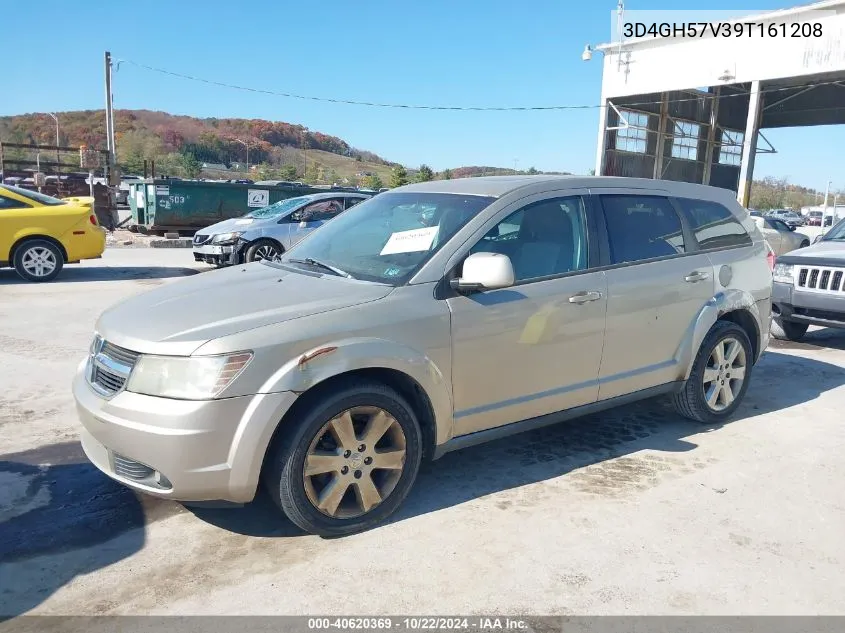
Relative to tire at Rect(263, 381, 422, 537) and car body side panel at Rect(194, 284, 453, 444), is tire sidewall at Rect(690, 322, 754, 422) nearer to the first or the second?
car body side panel at Rect(194, 284, 453, 444)

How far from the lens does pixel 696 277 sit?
15.4 ft

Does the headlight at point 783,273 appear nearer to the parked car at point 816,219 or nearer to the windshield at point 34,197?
the windshield at point 34,197

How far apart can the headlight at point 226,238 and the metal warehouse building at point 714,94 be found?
17.3 metres

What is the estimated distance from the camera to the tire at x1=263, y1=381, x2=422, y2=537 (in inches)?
124

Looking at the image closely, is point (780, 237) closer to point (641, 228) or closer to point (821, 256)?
point (821, 256)

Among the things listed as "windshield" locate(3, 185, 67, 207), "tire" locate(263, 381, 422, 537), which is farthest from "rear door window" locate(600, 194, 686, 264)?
"windshield" locate(3, 185, 67, 207)

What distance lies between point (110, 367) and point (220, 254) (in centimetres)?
976

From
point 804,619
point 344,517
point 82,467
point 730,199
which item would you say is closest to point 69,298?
point 82,467

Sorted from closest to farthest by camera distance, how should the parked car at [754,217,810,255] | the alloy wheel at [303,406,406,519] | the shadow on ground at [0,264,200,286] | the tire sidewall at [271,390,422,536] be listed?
the tire sidewall at [271,390,422,536]
the alloy wheel at [303,406,406,519]
the shadow on ground at [0,264,200,286]
the parked car at [754,217,810,255]

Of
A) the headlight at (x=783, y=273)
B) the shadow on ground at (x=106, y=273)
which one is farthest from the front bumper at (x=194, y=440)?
the shadow on ground at (x=106, y=273)

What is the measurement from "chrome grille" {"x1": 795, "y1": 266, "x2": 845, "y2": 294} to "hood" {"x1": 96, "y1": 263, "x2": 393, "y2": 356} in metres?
5.92

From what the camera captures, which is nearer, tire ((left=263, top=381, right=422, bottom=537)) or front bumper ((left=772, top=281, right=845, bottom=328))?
tire ((left=263, top=381, right=422, bottom=537))

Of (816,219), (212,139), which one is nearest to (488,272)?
(816,219)

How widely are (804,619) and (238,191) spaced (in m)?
19.3
